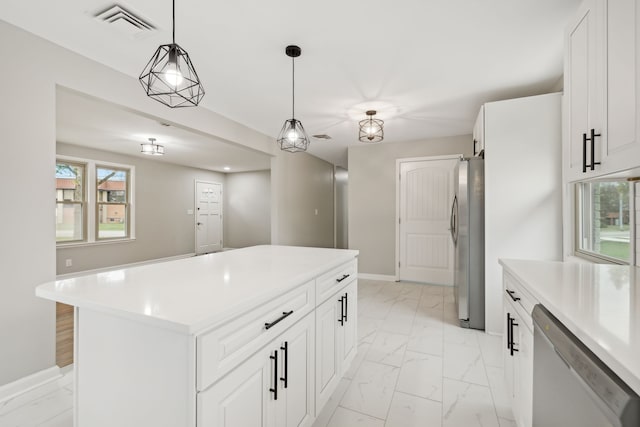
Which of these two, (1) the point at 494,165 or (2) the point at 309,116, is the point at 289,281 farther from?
(2) the point at 309,116

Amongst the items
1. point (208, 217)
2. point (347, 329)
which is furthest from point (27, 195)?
point (208, 217)

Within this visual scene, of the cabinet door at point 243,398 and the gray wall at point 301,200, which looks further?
the gray wall at point 301,200

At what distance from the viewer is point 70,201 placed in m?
5.21

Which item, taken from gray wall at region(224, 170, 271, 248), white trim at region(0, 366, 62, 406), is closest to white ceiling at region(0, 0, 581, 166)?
white trim at region(0, 366, 62, 406)

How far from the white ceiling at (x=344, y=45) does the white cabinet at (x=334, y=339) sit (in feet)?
5.78

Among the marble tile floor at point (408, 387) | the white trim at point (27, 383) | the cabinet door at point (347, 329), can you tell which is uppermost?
the cabinet door at point (347, 329)

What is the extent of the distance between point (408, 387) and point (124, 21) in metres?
3.04

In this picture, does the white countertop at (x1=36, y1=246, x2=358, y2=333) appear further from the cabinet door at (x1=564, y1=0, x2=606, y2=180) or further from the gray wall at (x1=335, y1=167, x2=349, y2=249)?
the gray wall at (x1=335, y1=167, x2=349, y2=249)

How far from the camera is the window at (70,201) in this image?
514cm

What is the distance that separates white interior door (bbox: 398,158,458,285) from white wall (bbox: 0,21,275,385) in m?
4.35

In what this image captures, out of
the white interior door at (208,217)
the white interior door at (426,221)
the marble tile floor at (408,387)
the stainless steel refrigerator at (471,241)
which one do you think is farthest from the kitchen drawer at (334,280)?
the white interior door at (208,217)

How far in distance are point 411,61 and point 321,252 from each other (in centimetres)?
171

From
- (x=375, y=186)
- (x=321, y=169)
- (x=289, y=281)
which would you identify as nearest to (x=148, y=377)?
(x=289, y=281)

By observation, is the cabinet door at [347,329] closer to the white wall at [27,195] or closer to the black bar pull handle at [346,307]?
the black bar pull handle at [346,307]
